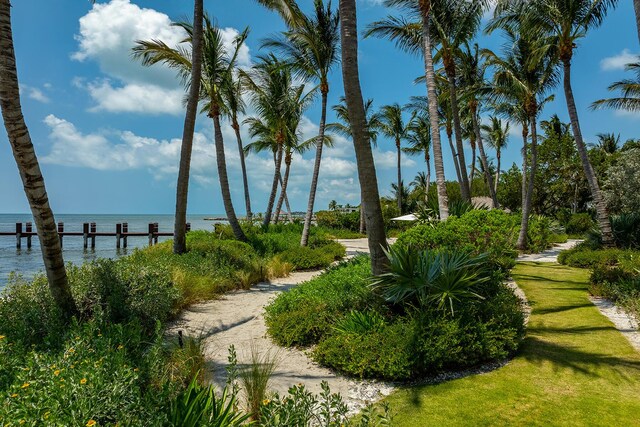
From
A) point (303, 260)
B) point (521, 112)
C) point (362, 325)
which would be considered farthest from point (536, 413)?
point (521, 112)

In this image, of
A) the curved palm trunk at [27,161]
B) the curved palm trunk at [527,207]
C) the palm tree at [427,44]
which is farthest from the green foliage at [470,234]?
the curved palm trunk at [527,207]

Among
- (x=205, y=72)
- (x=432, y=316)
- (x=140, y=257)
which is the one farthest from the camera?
(x=205, y=72)

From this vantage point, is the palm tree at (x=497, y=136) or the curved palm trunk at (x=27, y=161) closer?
the curved palm trunk at (x=27, y=161)

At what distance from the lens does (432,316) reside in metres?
5.88

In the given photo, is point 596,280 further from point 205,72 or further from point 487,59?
point 205,72

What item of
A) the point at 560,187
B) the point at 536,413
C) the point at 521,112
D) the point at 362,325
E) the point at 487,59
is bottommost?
the point at 536,413

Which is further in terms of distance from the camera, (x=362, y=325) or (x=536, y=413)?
(x=362, y=325)

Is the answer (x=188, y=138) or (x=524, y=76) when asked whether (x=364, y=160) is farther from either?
(x=524, y=76)

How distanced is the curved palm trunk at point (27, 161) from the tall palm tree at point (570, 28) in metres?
16.8

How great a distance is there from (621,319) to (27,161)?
11060mm

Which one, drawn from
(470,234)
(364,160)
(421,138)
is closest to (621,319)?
(470,234)

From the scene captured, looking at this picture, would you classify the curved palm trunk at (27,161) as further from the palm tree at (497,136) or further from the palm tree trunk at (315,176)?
the palm tree at (497,136)

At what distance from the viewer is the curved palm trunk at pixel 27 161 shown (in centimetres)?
581

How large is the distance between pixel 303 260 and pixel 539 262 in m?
9.62
